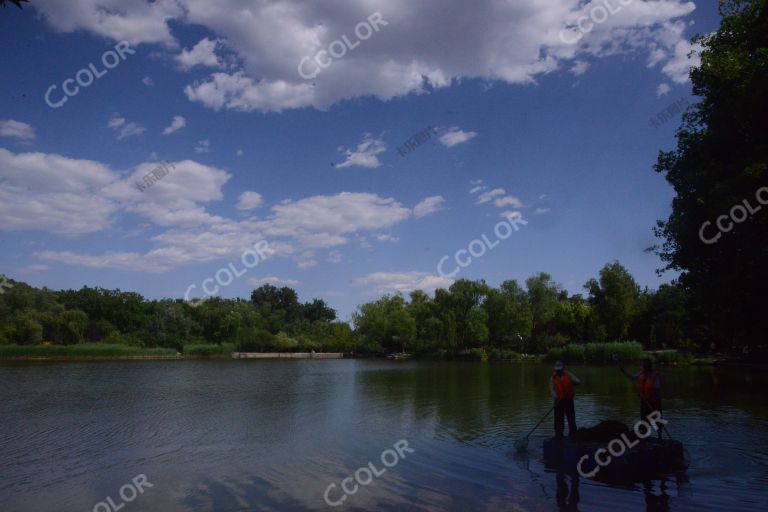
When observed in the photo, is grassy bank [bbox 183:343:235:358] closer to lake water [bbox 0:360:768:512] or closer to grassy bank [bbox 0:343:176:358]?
grassy bank [bbox 0:343:176:358]

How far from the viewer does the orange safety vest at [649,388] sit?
1335 cm

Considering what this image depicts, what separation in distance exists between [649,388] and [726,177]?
7.30 metres

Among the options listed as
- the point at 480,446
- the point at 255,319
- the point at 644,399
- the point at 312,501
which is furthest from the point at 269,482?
the point at 255,319

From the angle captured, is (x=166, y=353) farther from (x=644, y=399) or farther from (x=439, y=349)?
(x=644, y=399)

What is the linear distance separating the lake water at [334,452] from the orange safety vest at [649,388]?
5.30 feet

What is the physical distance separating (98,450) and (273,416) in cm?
731

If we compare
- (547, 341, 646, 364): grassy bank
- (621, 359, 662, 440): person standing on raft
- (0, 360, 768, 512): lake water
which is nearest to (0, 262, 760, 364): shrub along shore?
(547, 341, 646, 364): grassy bank

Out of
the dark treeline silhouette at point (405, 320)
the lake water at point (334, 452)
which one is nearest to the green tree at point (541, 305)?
the dark treeline silhouette at point (405, 320)

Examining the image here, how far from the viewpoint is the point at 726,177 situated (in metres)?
16.3

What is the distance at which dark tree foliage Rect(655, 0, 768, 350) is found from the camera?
14.9 meters

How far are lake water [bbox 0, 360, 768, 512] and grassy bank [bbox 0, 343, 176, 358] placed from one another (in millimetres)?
41614

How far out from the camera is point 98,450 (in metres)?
14.5

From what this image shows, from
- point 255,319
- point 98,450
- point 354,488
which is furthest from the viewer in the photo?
point 255,319

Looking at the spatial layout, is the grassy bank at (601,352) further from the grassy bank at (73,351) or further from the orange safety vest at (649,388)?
the grassy bank at (73,351)
